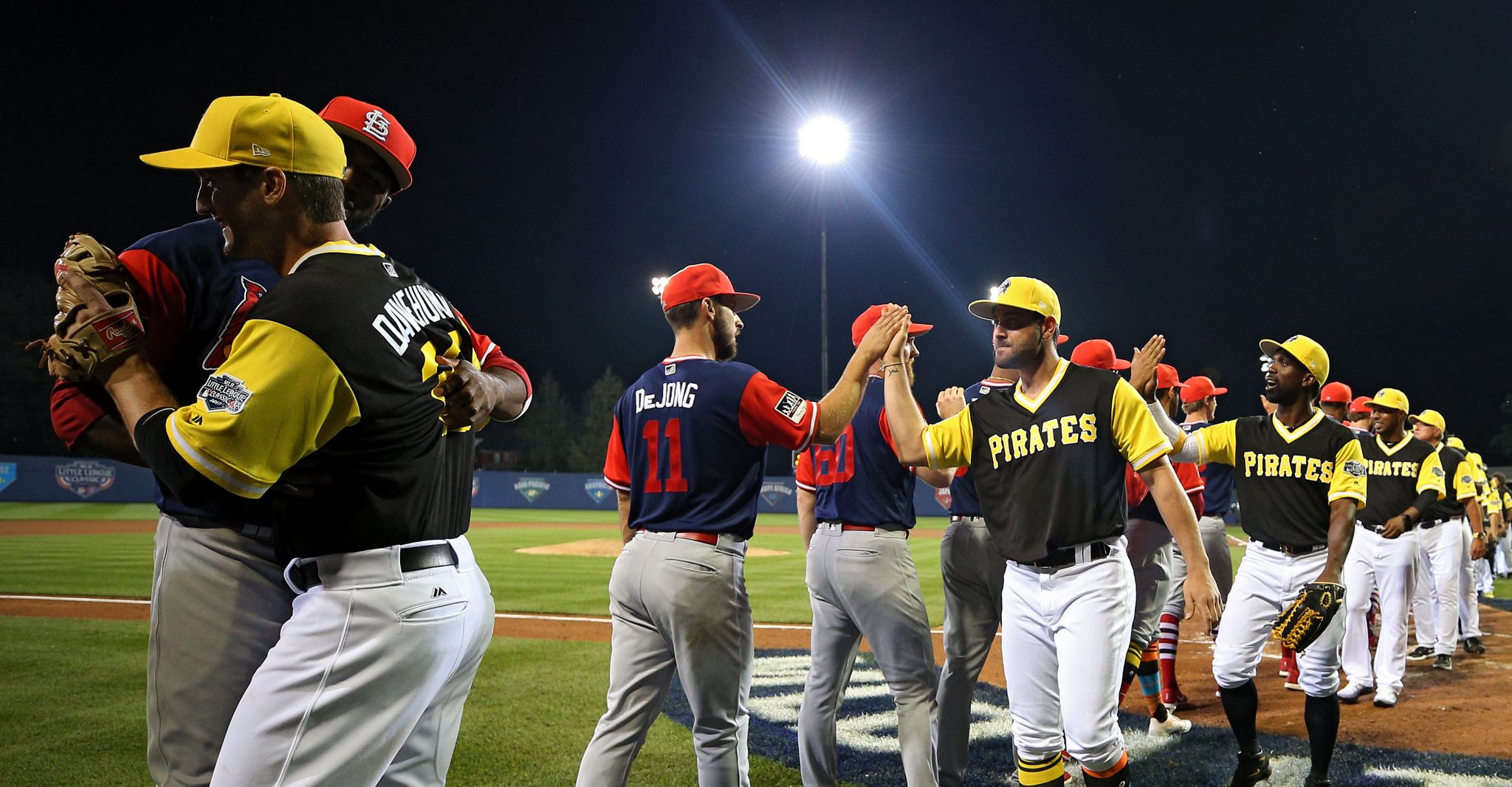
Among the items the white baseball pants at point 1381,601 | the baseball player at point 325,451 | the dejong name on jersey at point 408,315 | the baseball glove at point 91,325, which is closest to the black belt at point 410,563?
the baseball player at point 325,451

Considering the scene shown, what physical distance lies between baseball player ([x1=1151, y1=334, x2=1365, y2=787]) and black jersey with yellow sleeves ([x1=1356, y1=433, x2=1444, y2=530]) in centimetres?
311

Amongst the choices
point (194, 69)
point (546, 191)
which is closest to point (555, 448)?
point (546, 191)

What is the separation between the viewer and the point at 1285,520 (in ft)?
17.3

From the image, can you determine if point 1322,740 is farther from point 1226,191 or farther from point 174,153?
point 1226,191

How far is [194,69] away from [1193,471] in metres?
51.1

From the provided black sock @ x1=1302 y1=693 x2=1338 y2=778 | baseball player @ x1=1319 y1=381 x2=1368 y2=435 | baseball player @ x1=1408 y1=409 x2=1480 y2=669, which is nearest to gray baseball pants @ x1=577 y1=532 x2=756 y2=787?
black sock @ x1=1302 y1=693 x2=1338 y2=778

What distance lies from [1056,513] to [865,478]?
3.52 feet

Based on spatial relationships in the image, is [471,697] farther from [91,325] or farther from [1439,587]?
[1439,587]

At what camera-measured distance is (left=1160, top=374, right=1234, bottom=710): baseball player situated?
7.20 meters

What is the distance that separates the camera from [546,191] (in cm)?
6294

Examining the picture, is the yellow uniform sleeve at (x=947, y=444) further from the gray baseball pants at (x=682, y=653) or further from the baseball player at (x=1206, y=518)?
the baseball player at (x=1206, y=518)

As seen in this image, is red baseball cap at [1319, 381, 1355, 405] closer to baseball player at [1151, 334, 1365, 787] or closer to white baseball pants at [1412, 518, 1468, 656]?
white baseball pants at [1412, 518, 1468, 656]

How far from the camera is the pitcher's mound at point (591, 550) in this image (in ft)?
65.2

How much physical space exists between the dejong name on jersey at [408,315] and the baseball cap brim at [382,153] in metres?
0.53
